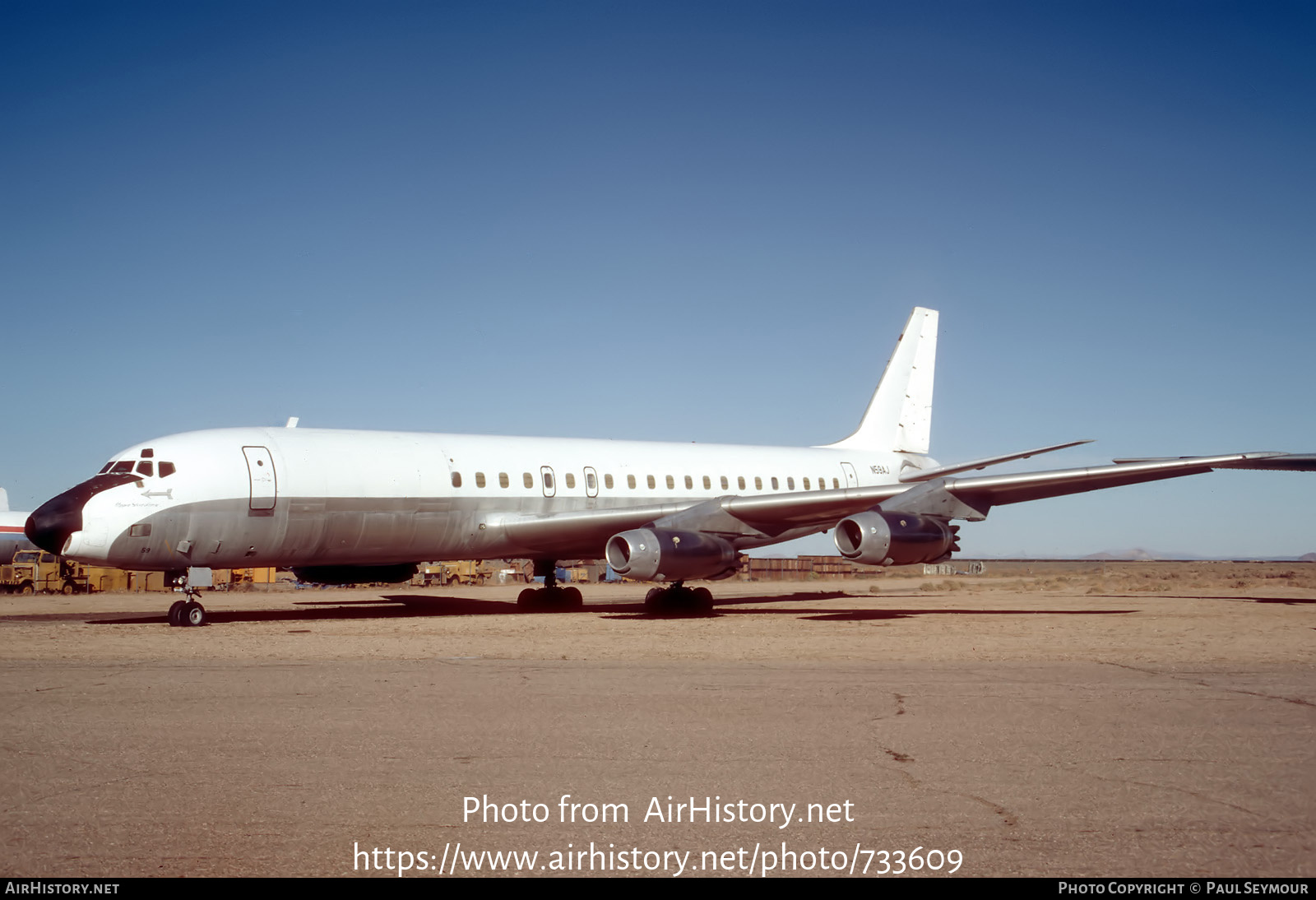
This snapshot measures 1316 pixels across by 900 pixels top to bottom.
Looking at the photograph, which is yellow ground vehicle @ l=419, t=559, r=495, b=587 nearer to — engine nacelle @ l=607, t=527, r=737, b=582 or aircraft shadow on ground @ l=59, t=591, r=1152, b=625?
aircraft shadow on ground @ l=59, t=591, r=1152, b=625

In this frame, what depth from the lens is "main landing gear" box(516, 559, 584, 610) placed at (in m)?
25.2

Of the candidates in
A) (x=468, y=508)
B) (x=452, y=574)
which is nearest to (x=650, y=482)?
(x=468, y=508)

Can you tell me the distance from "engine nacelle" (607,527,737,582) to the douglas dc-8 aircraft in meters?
0.04

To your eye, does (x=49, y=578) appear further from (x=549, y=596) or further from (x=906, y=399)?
(x=906, y=399)

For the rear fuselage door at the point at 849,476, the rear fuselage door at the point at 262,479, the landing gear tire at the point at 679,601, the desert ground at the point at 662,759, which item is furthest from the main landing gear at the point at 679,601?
the rear fuselage door at the point at 262,479

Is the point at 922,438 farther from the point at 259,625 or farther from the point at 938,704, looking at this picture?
the point at 938,704

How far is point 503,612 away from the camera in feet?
79.4

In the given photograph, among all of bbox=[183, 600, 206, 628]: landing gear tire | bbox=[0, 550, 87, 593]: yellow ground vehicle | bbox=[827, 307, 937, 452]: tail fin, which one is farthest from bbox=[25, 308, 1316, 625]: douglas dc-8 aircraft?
bbox=[0, 550, 87, 593]: yellow ground vehicle

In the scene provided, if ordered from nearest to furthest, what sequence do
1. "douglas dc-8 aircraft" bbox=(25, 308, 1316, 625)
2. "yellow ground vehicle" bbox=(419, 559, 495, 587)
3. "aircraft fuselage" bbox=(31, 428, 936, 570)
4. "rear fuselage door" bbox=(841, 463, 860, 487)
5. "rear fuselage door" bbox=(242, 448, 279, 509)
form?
"aircraft fuselage" bbox=(31, 428, 936, 570) < "douglas dc-8 aircraft" bbox=(25, 308, 1316, 625) < "rear fuselage door" bbox=(242, 448, 279, 509) < "rear fuselage door" bbox=(841, 463, 860, 487) < "yellow ground vehicle" bbox=(419, 559, 495, 587)

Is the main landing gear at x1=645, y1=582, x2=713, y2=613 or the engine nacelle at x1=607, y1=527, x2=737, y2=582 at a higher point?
the engine nacelle at x1=607, y1=527, x2=737, y2=582

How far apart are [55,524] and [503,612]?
967 cm

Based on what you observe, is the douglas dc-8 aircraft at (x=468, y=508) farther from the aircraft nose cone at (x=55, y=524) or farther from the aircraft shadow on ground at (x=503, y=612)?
the aircraft shadow on ground at (x=503, y=612)

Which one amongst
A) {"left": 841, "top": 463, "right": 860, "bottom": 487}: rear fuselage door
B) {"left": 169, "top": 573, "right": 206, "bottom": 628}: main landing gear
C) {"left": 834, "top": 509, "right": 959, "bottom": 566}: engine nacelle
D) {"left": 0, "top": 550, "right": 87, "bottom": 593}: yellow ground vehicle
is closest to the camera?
{"left": 169, "top": 573, "right": 206, "bottom": 628}: main landing gear

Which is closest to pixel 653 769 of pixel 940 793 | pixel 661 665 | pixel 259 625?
pixel 940 793
